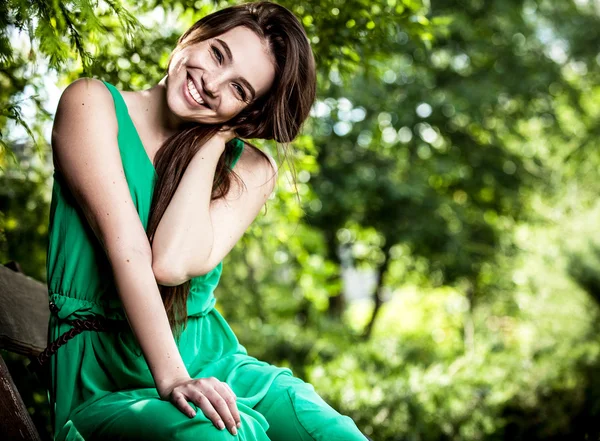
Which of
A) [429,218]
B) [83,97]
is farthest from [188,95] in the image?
[429,218]

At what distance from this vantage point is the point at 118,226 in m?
1.77

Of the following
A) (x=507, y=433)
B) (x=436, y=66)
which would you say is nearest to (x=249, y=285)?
(x=507, y=433)

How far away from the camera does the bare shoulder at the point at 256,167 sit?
223cm

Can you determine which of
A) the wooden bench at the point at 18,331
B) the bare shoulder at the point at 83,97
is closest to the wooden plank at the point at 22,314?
the wooden bench at the point at 18,331

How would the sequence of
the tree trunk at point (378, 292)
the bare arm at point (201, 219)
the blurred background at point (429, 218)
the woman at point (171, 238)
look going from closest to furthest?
the woman at point (171, 238), the bare arm at point (201, 219), the blurred background at point (429, 218), the tree trunk at point (378, 292)

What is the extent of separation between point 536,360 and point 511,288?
384 cm

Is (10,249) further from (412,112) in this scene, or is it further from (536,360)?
(412,112)

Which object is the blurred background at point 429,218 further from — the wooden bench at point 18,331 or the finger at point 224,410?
the finger at point 224,410

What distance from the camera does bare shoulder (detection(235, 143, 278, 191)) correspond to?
2229mm

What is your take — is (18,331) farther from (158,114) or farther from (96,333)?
(158,114)

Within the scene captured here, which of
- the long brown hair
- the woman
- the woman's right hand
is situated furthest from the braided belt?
the woman's right hand

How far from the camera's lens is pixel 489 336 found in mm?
9336

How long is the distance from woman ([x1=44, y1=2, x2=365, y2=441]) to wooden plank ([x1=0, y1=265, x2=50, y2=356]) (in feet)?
0.89

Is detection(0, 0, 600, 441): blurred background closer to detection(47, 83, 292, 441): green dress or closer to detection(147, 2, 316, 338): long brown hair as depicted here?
detection(147, 2, 316, 338): long brown hair
